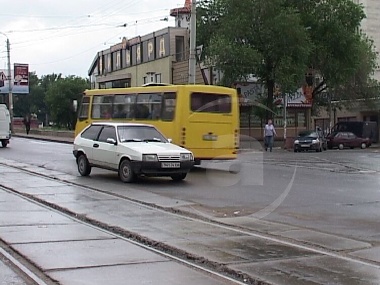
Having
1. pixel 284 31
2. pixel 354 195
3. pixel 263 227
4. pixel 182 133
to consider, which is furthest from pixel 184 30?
pixel 263 227

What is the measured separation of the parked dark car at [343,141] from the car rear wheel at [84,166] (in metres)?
31.3

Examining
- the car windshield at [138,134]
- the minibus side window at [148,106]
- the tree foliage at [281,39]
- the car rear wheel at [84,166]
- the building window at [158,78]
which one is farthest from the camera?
the building window at [158,78]

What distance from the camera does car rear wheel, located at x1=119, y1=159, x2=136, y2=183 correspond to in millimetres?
16812

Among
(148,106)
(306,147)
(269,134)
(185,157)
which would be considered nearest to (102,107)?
(148,106)

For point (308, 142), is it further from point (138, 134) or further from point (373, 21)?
point (373, 21)

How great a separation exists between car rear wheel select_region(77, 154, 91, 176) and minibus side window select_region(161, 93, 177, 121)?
11.7 ft

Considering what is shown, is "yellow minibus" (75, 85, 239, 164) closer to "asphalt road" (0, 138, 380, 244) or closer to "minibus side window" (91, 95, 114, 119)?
"asphalt road" (0, 138, 380, 244)

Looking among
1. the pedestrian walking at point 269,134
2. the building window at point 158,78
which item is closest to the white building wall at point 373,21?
the building window at point 158,78

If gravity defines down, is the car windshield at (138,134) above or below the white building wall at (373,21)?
below

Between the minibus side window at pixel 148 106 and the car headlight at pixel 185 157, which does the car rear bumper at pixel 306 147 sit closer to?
the minibus side window at pixel 148 106

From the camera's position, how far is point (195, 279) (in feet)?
22.5

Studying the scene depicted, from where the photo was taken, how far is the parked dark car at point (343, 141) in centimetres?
4722

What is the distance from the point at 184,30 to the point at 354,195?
4546 centimetres

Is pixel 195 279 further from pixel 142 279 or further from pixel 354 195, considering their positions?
pixel 354 195
